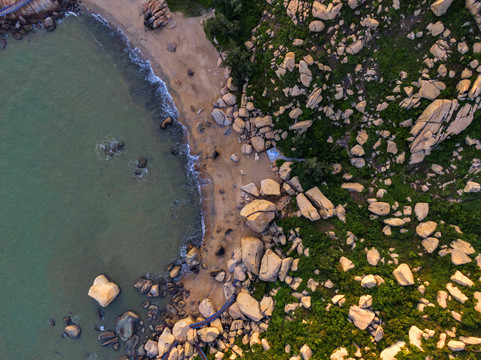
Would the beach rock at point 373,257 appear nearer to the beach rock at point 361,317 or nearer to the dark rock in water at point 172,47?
the beach rock at point 361,317

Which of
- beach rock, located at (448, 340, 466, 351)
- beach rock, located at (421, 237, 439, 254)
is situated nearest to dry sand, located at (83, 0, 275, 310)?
beach rock, located at (421, 237, 439, 254)

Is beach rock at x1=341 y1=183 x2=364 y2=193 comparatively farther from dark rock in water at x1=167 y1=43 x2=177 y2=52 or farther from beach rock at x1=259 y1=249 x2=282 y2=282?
dark rock in water at x1=167 y1=43 x2=177 y2=52

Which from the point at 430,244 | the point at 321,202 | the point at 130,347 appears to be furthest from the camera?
the point at 130,347

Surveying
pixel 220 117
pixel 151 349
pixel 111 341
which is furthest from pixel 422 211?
pixel 111 341

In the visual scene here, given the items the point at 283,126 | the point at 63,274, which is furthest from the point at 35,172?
the point at 283,126

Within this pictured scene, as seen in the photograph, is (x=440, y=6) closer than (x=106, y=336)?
Yes

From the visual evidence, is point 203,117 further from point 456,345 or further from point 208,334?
point 456,345

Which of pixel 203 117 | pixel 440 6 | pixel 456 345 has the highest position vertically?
pixel 440 6
